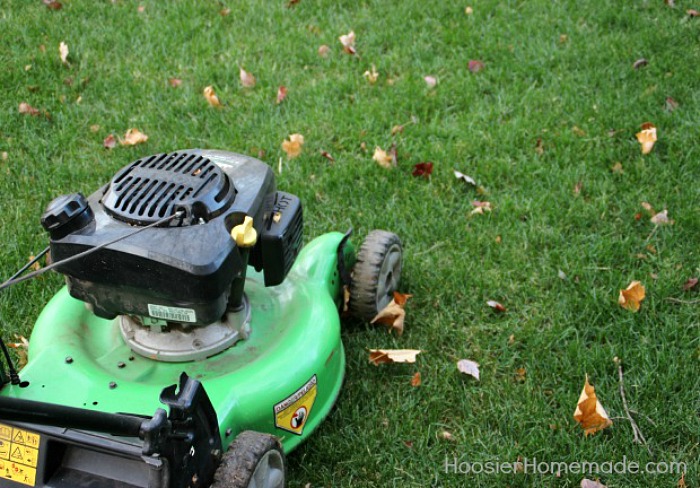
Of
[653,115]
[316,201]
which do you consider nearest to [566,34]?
[653,115]

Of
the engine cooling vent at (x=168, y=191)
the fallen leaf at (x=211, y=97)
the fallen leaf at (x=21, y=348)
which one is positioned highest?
the engine cooling vent at (x=168, y=191)

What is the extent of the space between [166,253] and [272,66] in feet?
7.86

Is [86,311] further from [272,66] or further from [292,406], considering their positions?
[272,66]

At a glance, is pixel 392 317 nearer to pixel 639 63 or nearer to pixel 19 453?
pixel 19 453

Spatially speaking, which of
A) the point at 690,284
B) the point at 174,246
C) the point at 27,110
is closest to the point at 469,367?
the point at 690,284

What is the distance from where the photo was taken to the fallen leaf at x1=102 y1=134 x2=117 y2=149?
11.7ft

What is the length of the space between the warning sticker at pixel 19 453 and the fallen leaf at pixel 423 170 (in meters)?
2.04

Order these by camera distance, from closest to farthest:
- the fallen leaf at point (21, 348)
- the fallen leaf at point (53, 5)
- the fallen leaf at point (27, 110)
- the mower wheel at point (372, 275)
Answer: the fallen leaf at point (21, 348), the mower wheel at point (372, 275), the fallen leaf at point (27, 110), the fallen leaf at point (53, 5)

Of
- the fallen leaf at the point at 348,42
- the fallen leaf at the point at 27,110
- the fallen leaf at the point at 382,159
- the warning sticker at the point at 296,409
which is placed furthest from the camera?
the fallen leaf at the point at 348,42

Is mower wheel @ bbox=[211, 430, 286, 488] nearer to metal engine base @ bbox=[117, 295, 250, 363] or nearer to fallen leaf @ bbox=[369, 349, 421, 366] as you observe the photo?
metal engine base @ bbox=[117, 295, 250, 363]

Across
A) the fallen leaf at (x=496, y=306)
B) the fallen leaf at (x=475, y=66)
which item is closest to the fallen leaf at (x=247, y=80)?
the fallen leaf at (x=475, y=66)

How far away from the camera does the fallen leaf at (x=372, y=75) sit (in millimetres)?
3982

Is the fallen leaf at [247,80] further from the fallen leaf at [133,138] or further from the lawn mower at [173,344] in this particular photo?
the lawn mower at [173,344]

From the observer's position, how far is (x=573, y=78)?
3961 mm
